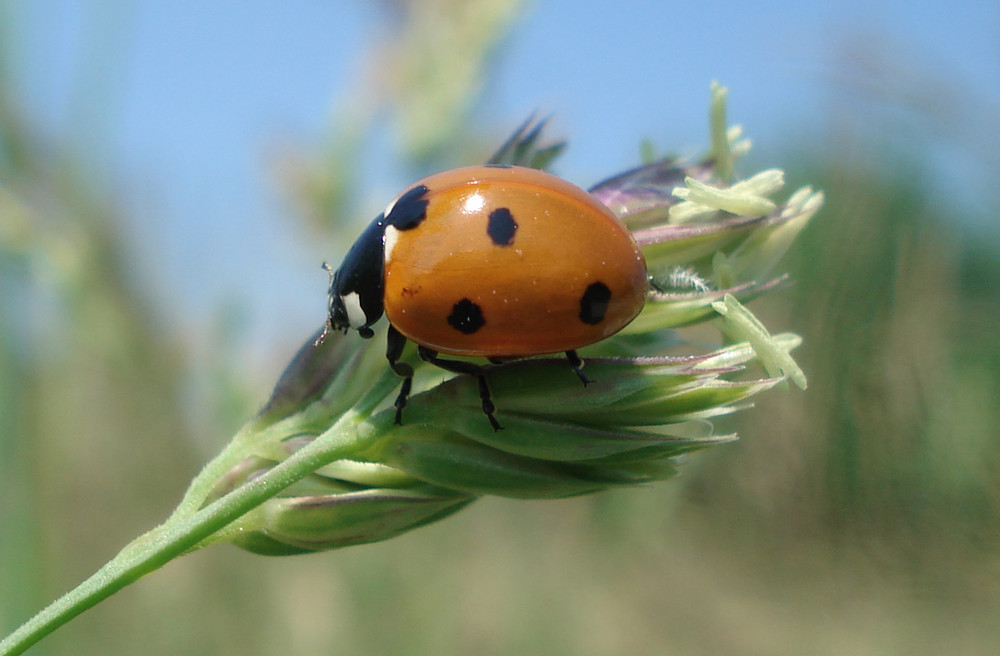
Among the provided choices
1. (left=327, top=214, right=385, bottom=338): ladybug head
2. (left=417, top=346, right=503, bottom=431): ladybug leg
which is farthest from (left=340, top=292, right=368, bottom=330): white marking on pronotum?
(left=417, top=346, right=503, bottom=431): ladybug leg

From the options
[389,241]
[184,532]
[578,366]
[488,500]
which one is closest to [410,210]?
[389,241]

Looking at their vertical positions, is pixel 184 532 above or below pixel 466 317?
below

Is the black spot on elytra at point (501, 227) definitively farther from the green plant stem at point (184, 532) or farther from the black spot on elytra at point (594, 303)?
the green plant stem at point (184, 532)

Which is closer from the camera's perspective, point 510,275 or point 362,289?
point 510,275

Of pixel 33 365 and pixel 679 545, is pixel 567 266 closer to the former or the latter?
pixel 33 365

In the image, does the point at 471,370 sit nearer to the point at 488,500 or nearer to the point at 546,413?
the point at 546,413

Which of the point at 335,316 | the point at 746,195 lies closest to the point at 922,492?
the point at 746,195

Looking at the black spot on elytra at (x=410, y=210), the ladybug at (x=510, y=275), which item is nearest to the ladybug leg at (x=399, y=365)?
the ladybug at (x=510, y=275)
